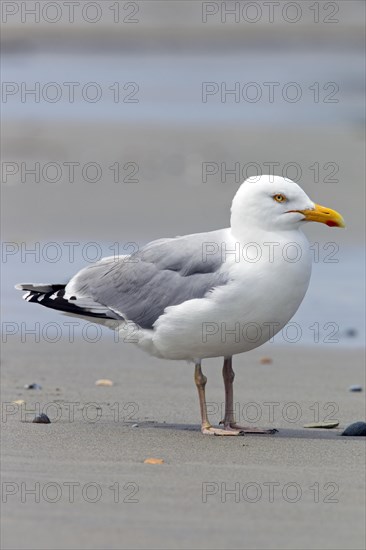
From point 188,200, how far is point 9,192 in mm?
2169

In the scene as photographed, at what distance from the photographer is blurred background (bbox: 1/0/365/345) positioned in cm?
1330

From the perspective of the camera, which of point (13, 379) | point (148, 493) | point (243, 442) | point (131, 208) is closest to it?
point (148, 493)

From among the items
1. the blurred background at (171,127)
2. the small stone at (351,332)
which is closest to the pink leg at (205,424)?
the blurred background at (171,127)

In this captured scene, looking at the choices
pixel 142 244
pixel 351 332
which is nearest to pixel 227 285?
pixel 351 332

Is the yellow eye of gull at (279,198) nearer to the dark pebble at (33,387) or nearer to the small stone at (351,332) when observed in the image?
the dark pebble at (33,387)

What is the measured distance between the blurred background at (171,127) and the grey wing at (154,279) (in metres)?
2.65

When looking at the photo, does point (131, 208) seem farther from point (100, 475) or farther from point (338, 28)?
point (338, 28)

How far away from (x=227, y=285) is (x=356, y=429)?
3.12ft

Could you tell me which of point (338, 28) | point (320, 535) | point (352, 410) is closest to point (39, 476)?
point (320, 535)

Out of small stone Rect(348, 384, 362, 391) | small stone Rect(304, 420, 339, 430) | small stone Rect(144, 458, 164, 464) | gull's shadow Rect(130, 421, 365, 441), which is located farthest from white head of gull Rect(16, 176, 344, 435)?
small stone Rect(348, 384, 362, 391)

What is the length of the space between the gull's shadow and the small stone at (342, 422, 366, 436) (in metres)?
0.05

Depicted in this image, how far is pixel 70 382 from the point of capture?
8.28 m

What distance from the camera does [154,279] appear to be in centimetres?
715

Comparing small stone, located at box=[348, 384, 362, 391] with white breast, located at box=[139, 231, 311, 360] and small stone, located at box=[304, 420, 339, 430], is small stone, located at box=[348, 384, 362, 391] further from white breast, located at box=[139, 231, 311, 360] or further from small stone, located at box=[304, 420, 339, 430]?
white breast, located at box=[139, 231, 311, 360]
